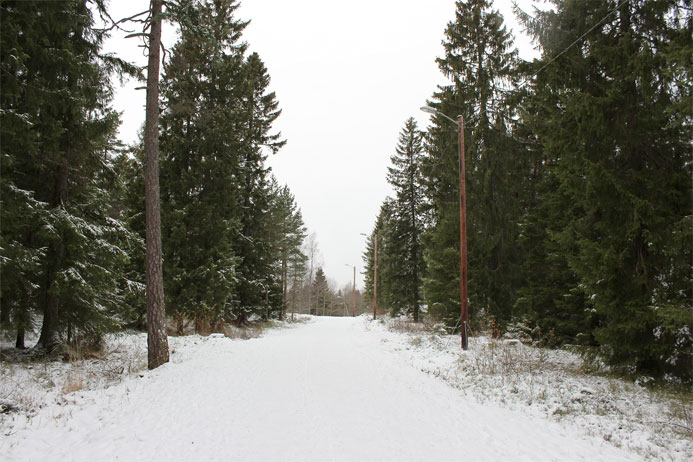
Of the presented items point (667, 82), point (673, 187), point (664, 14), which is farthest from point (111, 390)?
point (664, 14)

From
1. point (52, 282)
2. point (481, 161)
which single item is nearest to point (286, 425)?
point (52, 282)

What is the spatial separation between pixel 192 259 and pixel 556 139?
541 inches

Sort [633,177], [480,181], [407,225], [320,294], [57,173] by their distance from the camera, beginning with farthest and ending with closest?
[320,294] → [407,225] → [480,181] → [57,173] → [633,177]

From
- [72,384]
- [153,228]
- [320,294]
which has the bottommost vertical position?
[320,294]

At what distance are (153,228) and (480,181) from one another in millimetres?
12144

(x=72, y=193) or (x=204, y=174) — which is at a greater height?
(x=204, y=174)

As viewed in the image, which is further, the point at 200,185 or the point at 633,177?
the point at 200,185

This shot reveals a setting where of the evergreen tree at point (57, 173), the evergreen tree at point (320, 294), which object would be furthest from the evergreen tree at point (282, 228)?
the evergreen tree at point (320, 294)

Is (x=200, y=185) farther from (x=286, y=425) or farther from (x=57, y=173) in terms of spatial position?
(x=286, y=425)

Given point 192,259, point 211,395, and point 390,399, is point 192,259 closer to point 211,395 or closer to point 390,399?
point 211,395

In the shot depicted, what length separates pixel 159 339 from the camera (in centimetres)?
836

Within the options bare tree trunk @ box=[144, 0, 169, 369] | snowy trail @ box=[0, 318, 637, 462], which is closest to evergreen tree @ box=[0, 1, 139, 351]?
bare tree trunk @ box=[144, 0, 169, 369]

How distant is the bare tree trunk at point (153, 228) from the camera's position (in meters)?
8.27

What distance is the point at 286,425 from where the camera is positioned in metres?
4.65
